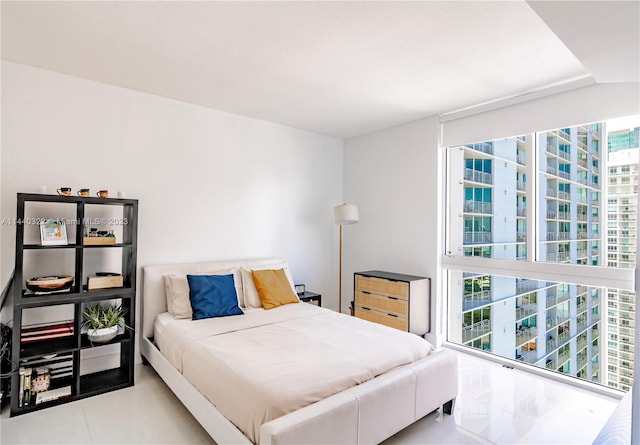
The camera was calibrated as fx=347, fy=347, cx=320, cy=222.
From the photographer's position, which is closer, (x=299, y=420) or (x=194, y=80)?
(x=299, y=420)

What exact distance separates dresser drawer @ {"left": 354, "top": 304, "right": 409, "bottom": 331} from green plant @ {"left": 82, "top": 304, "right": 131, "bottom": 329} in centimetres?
247

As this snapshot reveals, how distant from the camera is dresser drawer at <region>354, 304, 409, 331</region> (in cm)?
373

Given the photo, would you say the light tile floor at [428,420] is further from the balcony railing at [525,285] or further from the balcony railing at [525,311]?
the balcony railing at [525,285]

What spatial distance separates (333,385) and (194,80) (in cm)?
271

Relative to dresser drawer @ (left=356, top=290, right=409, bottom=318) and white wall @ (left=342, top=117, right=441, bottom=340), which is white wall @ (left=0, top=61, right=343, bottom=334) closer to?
white wall @ (left=342, top=117, right=441, bottom=340)

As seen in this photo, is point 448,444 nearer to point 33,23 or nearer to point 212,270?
point 212,270

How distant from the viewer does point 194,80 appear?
3059 mm

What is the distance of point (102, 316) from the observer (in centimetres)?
288

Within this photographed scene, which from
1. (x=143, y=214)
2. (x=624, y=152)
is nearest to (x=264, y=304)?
(x=143, y=214)

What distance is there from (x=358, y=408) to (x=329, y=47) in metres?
2.32

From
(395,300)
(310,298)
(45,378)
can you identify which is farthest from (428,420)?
(45,378)

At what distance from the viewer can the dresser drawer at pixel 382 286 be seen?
3748 mm

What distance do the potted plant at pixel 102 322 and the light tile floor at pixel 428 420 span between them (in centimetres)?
45

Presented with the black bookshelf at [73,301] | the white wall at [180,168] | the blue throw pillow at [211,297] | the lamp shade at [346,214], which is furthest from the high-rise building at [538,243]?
the black bookshelf at [73,301]
